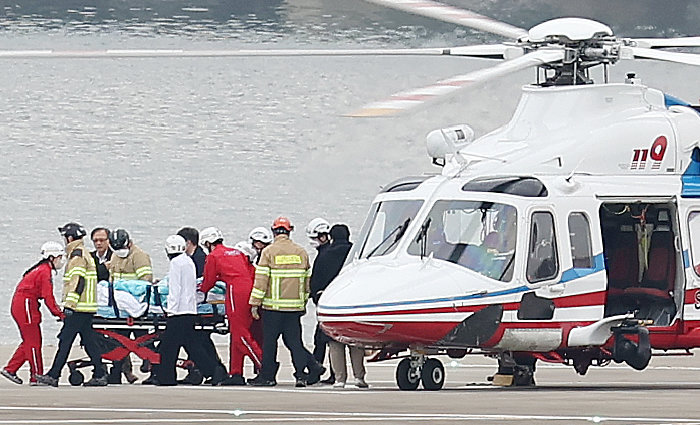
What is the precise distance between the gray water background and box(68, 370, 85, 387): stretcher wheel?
6827 millimetres

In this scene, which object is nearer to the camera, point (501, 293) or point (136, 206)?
point (501, 293)

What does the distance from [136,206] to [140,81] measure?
26.0 metres

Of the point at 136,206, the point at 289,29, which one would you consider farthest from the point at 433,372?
the point at 289,29

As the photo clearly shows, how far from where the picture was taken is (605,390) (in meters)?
13.9

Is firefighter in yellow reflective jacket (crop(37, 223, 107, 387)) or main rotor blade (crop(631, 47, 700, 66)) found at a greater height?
main rotor blade (crop(631, 47, 700, 66))

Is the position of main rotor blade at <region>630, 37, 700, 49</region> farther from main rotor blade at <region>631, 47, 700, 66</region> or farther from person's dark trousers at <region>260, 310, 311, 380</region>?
person's dark trousers at <region>260, 310, 311, 380</region>

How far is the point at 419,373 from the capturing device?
13.7 meters

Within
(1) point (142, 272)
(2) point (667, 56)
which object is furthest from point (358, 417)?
(1) point (142, 272)

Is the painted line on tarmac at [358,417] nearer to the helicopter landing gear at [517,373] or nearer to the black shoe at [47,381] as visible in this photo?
the black shoe at [47,381]

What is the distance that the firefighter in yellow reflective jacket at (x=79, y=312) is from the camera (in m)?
14.4

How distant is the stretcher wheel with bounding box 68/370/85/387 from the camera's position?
14.8 metres

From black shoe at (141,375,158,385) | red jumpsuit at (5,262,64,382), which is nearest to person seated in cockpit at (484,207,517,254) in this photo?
black shoe at (141,375,158,385)

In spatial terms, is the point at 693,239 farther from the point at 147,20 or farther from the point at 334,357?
the point at 147,20

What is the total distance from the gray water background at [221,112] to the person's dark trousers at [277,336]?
25.7 ft
